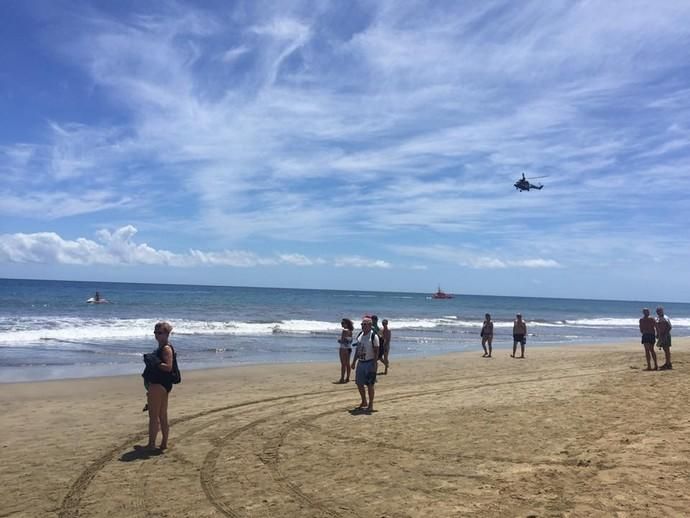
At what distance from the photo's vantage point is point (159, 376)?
6.83 meters

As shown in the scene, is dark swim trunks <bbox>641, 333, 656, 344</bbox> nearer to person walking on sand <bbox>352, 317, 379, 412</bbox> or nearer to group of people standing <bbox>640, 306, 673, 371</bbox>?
group of people standing <bbox>640, 306, 673, 371</bbox>

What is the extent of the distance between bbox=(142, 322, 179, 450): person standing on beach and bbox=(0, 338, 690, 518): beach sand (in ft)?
1.18

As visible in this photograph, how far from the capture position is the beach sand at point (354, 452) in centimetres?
522

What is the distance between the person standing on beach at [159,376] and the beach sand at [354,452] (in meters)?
0.36

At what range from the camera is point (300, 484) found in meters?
5.78

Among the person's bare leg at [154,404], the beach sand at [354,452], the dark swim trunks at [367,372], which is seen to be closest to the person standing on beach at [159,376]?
the person's bare leg at [154,404]

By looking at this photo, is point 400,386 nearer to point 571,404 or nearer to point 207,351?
point 571,404

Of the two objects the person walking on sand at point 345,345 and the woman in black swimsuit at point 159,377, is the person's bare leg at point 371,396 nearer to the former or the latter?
the person walking on sand at point 345,345

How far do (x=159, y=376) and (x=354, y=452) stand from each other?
2.58 m

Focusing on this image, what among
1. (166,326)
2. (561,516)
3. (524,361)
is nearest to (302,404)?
(166,326)

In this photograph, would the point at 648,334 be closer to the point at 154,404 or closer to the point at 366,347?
the point at 366,347

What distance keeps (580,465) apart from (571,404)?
3801mm

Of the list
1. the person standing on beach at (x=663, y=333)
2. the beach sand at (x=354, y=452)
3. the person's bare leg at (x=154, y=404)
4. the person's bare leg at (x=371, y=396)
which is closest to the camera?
the beach sand at (x=354, y=452)

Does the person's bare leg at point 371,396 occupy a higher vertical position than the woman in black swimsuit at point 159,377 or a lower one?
lower
